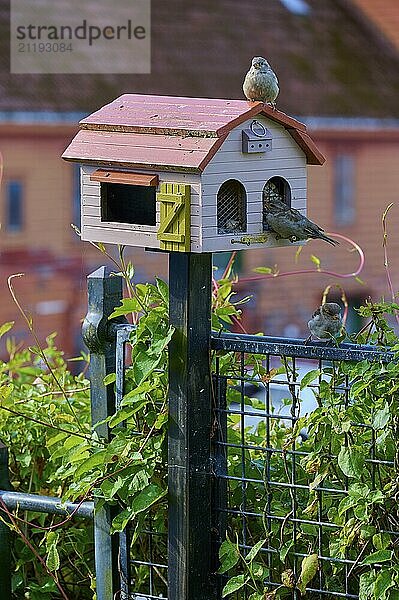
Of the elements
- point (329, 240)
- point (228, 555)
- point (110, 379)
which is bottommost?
point (228, 555)

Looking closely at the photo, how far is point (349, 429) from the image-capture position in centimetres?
246

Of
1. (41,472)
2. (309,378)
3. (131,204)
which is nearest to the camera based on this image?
(309,378)

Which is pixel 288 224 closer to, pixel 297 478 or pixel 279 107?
pixel 297 478

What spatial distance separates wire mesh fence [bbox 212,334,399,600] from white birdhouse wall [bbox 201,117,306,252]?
0.80 ft

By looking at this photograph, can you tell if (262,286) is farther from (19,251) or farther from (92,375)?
(92,375)

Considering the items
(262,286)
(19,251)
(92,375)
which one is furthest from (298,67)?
(92,375)

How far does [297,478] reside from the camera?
2.83 m

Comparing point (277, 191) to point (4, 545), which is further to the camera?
point (4, 545)

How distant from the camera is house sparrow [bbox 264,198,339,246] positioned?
267cm

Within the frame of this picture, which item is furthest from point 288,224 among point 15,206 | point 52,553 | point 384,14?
point 384,14

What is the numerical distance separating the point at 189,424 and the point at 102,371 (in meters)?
0.36

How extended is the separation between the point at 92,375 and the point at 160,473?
34 centimetres

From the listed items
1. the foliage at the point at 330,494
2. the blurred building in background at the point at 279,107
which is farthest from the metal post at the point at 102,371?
the blurred building in background at the point at 279,107

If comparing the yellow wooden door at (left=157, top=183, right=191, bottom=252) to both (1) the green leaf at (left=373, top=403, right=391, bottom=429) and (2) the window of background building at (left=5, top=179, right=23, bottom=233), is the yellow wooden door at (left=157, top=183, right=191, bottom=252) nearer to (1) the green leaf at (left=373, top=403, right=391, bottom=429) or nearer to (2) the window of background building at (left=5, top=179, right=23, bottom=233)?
(1) the green leaf at (left=373, top=403, right=391, bottom=429)
